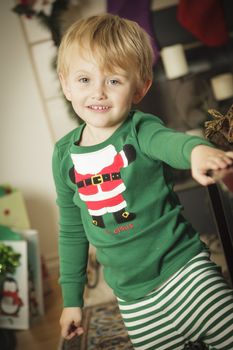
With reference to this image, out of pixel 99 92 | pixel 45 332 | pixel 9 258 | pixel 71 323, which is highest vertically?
pixel 99 92

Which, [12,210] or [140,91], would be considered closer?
[140,91]

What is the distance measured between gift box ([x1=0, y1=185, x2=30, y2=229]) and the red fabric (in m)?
1.20

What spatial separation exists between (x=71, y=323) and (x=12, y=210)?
1166mm

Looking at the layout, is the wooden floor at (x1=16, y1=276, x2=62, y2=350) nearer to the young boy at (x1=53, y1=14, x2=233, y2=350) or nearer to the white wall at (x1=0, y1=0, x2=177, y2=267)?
the white wall at (x1=0, y1=0, x2=177, y2=267)

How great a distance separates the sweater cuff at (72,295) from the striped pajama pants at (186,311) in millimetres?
118

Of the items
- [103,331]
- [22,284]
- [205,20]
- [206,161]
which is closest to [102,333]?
[103,331]

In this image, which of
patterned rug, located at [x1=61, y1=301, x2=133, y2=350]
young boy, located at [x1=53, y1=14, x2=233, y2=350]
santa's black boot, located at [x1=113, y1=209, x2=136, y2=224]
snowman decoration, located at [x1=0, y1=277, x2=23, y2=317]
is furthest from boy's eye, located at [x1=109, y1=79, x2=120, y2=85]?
snowman decoration, located at [x1=0, y1=277, x2=23, y2=317]

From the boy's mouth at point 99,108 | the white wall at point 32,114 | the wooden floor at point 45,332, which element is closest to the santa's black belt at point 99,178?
the boy's mouth at point 99,108

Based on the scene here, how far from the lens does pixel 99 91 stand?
69 cm

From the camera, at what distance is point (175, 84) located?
224 centimetres

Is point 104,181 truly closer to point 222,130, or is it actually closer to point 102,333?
point 222,130

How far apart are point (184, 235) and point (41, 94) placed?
1629 mm

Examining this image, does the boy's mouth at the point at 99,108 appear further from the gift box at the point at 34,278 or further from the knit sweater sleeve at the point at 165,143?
the gift box at the point at 34,278

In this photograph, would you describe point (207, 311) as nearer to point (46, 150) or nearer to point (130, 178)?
point (130, 178)
